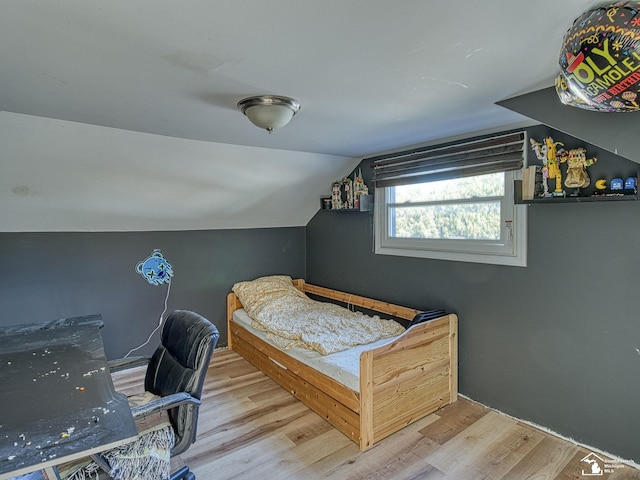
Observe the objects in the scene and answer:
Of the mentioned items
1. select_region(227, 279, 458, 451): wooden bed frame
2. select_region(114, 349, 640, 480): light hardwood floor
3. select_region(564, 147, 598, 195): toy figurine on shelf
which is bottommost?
select_region(114, 349, 640, 480): light hardwood floor

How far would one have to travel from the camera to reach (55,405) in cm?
131

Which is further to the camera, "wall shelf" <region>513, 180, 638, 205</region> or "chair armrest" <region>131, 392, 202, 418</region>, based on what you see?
"wall shelf" <region>513, 180, 638, 205</region>

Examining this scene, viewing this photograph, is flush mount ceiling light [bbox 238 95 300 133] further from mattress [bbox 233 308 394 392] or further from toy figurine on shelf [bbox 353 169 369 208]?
toy figurine on shelf [bbox 353 169 369 208]

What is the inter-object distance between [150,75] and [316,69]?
2.38ft

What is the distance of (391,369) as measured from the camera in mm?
2293

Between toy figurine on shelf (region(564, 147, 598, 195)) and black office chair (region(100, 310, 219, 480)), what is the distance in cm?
Result: 220

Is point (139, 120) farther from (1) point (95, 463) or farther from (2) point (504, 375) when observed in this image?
(2) point (504, 375)

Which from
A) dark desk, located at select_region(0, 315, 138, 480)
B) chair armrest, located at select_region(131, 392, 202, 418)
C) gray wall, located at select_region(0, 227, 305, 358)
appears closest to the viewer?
dark desk, located at select_region(0, 315, 138, 480)

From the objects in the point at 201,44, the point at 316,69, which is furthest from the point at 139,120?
the point at 316,69

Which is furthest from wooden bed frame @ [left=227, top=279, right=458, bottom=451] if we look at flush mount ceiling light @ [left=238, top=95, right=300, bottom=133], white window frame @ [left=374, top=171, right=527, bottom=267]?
flush mount ceiling light @ [left=238, top=95, right=300, bottom=133]

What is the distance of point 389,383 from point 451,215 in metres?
1.45

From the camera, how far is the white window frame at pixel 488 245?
2434 mm

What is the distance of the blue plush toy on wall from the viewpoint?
3.46 m

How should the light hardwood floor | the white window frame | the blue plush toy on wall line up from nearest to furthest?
the light hardwood floor, the white window frame, the blue plush toy on wall
